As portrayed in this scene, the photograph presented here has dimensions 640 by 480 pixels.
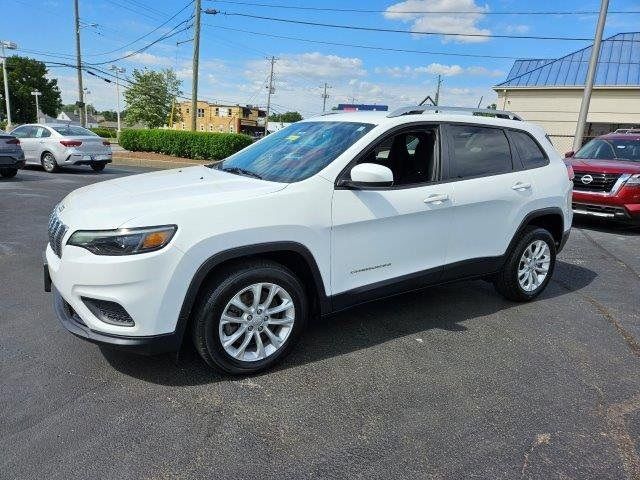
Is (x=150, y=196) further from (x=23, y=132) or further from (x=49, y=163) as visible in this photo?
(x=23, y=132)

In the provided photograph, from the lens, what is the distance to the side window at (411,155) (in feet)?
12.8

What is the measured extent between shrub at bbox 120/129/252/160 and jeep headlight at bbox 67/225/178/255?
1707cm

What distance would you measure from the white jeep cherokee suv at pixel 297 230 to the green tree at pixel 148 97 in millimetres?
66246

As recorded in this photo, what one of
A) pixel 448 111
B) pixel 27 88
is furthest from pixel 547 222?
→ pixel 27 88

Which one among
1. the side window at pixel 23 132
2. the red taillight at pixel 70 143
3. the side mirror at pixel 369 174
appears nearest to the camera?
the side mirror at pixel 369 174

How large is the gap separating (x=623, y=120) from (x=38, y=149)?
27.7 metres

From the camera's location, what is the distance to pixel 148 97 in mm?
64812

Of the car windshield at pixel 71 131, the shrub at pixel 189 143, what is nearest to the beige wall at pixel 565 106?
the shrub at pixel 189 143

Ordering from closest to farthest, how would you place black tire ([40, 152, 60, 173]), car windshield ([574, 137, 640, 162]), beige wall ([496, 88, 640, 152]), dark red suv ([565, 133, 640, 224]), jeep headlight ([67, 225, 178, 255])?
jeep headlight ([67, 225, 178, 255])
dark red suv ([565, 133, 640, 224])
car windshield ([574, 137, 640, 162])
black tire ([40, 152, 60, 173])
beige wall ([496, 88, 640, 152])

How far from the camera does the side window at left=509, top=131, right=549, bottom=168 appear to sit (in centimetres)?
456

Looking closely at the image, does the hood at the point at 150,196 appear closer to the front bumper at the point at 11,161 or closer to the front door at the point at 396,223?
the front door at the point at 396,223

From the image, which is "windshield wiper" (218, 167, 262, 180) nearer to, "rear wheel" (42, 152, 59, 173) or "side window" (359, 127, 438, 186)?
"side window" (359, 127, 438, 186)

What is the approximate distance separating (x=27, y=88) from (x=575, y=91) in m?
88.8

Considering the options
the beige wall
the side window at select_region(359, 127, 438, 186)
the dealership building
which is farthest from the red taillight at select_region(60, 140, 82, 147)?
the dealership building
